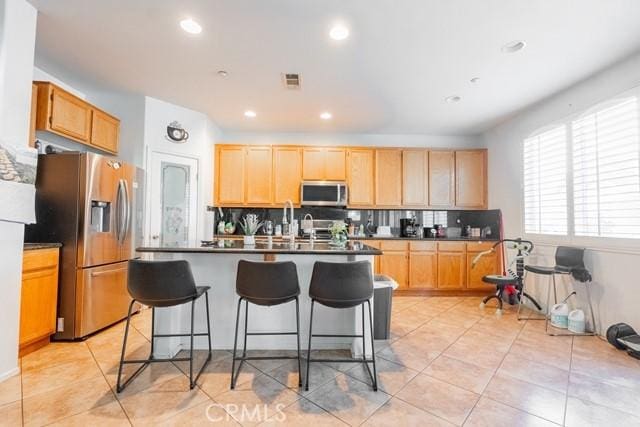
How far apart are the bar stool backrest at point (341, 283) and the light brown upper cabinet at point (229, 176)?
317 centimetres

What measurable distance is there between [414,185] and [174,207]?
3.68 m

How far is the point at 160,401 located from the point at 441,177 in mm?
4630

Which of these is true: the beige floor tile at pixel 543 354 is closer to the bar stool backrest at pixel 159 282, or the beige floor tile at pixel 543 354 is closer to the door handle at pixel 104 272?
the bar stool backrest at pixel 159 282

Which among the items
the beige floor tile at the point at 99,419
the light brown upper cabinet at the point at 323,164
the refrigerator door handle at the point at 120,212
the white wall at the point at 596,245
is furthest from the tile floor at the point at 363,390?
the light brown upper cabinet at the point at 323,164

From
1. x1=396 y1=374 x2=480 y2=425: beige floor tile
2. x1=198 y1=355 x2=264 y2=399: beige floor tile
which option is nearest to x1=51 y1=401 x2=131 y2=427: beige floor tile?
x1=198 y1=355 x2=264 y2=399: beige floor tile

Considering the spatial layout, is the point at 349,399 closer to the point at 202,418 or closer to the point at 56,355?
the point at 202,418

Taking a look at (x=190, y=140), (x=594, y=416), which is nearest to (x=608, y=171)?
(x=594, y=416)

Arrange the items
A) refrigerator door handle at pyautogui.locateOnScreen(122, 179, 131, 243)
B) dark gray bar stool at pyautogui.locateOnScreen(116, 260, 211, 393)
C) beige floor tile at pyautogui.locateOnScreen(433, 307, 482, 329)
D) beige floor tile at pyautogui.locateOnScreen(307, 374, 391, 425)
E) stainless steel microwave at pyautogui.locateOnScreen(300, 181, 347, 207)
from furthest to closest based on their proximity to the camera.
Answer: stainless steel microwave at pyautogui.locateOnScreen(300, 181, 347, 207) < beige floor tile at pyautogui.locateOnScreen(433, 307, 482, 329) < refrigerator door handle at pyautogui.locateOnScreen(122, 179, 131, 243) < dark gray bar stool at pyautogui.locateOnScreen(116, 260, 211, 393) < beige floor tile at pyautogui.locateOnScreen(307, 374, 391, 425)

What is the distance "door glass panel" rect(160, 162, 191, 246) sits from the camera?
3889mm

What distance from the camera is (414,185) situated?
4.84 m

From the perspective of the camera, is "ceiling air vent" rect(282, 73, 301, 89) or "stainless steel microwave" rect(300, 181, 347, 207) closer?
"ceiling air vent" rect(282, 73, 301, 89)

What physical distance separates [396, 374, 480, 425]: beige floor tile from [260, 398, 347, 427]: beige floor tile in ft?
1.67

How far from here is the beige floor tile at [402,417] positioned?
1.62m

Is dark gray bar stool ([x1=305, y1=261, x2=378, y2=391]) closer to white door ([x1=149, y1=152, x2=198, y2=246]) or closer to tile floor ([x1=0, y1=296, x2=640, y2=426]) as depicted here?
tile floor ([x1=0, y1=296, x2=640, y2=426])
